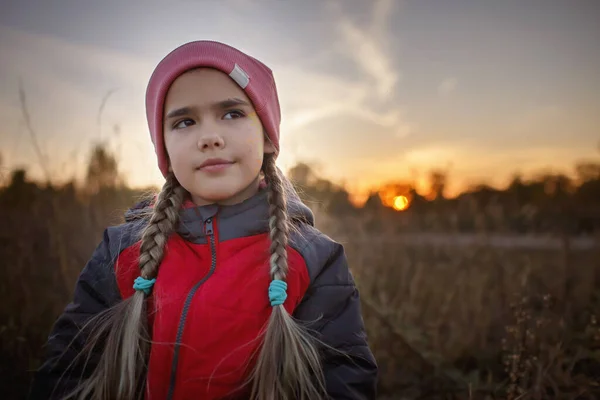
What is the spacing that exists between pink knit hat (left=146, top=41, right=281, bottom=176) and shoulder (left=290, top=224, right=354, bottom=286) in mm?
447

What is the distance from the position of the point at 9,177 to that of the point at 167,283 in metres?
2.42

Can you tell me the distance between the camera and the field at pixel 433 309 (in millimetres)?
2201

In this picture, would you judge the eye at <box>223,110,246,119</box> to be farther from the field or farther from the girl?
the field

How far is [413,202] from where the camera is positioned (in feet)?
17.7

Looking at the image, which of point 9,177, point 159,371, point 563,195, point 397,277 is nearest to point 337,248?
point 159,371

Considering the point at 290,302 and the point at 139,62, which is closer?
the point at 290,302

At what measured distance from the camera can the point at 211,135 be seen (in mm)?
1522

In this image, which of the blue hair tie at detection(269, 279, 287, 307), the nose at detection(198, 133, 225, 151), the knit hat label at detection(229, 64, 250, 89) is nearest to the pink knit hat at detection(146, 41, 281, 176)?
the knit hat label at detection(229, 64, 250, 89)

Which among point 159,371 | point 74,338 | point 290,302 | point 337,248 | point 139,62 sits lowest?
point 159,371

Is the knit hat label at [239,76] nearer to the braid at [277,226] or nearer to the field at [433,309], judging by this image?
the braid at [277,226]

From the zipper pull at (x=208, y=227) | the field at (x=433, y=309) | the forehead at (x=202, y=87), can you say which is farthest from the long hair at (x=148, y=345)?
the field at (x=433, y=309)

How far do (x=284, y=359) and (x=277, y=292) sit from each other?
0.83 feet

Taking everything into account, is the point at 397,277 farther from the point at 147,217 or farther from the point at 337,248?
the point at 147,217

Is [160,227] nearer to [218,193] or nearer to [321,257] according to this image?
[218,193]
